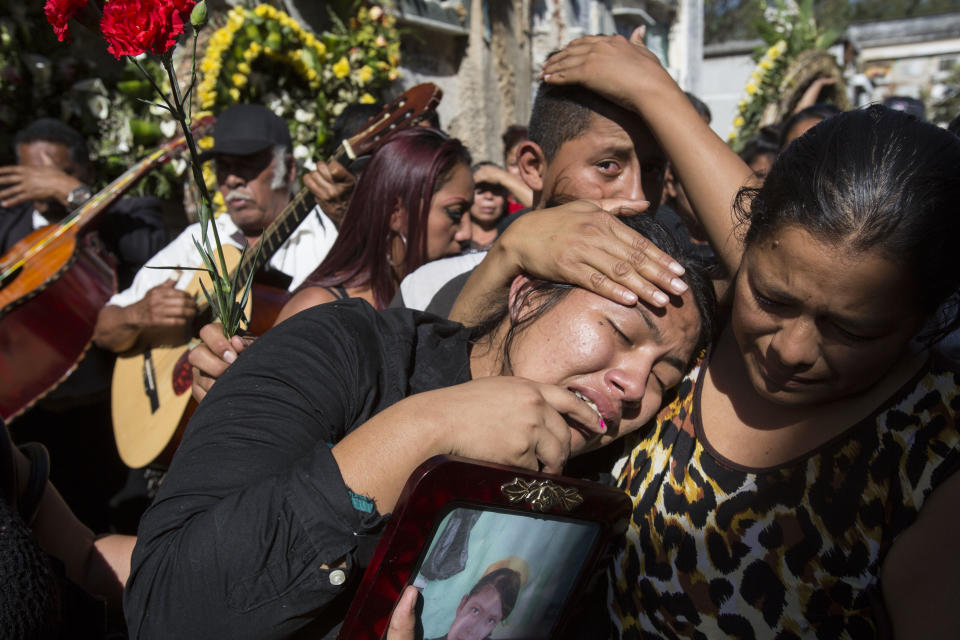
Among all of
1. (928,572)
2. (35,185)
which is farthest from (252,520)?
(35,185)

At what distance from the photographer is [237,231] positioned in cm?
398

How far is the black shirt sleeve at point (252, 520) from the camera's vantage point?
109cm

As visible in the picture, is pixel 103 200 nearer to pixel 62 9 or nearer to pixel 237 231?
pixel 237 231

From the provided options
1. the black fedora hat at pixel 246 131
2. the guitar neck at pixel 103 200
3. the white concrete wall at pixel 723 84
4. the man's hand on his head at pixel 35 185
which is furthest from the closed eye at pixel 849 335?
the white concrete wall at pixel 723 84

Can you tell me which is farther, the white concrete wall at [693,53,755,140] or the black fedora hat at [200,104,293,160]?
the white concrete wall at [693,53,755,140]

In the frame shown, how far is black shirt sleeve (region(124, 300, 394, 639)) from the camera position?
1092 millimetres

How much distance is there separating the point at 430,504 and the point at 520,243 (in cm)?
81

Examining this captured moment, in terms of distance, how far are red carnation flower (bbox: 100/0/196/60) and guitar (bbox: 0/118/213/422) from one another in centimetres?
246

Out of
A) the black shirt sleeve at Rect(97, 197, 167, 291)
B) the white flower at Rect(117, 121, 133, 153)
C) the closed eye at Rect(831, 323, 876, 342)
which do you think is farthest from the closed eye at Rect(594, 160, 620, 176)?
the white flower at Rect(117, 121, 133, 153)

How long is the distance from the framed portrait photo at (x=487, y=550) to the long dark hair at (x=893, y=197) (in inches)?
24.5

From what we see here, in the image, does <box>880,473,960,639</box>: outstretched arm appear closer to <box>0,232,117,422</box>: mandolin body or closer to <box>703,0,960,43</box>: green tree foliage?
<box>0,232,117,422</box>: mandolin body

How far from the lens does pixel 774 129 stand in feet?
17.5

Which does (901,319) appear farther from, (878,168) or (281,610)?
(281,610)

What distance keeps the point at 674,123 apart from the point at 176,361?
2.59m
